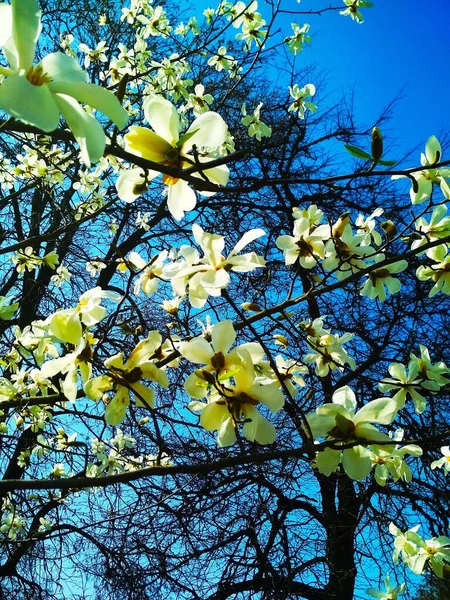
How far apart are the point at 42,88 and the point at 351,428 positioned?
678 mm

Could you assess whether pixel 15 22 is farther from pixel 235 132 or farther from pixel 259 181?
pixel 235 132

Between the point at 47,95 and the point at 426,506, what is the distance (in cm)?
399

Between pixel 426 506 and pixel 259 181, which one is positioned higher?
pixel 426 506

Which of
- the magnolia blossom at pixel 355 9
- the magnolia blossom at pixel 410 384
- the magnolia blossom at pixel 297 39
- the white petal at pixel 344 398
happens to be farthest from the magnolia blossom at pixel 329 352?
the magnolia blossom at pixel 297 39

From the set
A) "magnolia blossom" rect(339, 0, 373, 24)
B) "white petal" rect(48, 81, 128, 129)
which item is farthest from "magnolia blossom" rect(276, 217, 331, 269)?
"magnolia blossom" rect(339, 0, 373, 24)

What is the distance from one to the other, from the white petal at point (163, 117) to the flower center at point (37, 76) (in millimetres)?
A: 252

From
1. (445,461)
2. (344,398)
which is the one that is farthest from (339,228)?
(445,461)

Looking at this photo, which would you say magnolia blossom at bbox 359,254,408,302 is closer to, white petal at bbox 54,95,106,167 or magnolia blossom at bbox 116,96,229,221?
magnolia blossom at bbox 116,96,229,221

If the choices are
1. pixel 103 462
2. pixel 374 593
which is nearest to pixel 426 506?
pixel 374 593

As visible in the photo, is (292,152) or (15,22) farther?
(292,152)

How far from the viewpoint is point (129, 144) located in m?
0.79

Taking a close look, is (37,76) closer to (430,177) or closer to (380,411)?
(380,411)

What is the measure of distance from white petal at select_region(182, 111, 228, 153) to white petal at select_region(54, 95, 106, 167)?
0.91 feet

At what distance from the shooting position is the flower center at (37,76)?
53 cm
